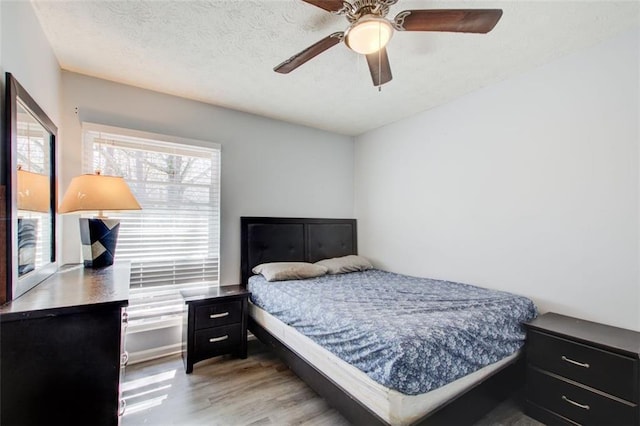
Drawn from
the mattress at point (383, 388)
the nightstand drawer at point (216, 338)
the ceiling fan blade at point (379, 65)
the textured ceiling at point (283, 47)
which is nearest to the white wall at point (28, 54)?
the textured ceiling at point (283, 47)

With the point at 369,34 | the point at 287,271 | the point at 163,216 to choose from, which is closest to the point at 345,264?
the point at 287,271

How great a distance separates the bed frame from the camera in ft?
5.32

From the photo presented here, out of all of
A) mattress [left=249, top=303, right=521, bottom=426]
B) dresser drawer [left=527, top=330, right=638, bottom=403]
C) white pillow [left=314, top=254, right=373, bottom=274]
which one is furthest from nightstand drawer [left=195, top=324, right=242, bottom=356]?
dresser drawer [left=527, top=330, right=638, bottom=403]

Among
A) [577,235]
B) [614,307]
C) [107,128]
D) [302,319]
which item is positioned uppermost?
[107,128]

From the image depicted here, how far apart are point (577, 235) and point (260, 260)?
2.91 meters

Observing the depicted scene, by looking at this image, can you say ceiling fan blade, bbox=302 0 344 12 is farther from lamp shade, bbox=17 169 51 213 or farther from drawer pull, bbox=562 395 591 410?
drawer pull, bbox=562 395 591 410

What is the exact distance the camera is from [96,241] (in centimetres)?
224

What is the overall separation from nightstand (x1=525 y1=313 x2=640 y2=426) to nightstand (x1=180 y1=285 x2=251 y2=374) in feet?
7.68

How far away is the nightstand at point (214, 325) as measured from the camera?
258 centimetres

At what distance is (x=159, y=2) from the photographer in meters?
1.72

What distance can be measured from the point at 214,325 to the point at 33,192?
167 cm

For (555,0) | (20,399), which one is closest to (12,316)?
(20,399)

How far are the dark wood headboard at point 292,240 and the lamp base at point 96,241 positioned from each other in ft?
4.30

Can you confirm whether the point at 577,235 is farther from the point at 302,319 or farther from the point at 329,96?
the point at 329,96
